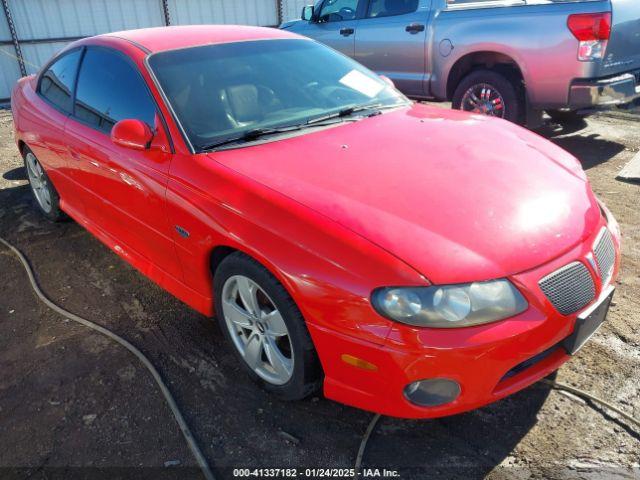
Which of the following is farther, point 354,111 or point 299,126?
point 354,111

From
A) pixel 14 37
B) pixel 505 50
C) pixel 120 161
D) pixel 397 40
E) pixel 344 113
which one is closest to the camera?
pixel 120 161

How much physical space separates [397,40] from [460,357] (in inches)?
216

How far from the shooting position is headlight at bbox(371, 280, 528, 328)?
1.89 meters

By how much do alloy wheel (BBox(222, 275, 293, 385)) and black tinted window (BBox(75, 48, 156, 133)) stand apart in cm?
107

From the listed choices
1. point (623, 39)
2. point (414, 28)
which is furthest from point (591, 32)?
point (414, 28)

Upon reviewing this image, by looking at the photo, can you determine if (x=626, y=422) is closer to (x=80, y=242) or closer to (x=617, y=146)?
(x=80, y=242)

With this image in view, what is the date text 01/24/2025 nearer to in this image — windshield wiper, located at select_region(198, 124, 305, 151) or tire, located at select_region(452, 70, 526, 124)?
windshield wiper, located at select_region(198, 124, 305, 151)

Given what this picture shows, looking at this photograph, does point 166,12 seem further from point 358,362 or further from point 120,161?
point 358,362

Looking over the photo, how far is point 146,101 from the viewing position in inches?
114


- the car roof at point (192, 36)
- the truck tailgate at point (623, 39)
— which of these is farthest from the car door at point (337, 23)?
the car roof at point (192, 36)

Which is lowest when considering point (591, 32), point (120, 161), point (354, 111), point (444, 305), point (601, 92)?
point (601, 92)

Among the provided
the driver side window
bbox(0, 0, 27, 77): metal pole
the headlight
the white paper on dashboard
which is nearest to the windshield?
the white paper on dashboard

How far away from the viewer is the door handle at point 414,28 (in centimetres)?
628

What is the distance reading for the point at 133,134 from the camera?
8.93 ft
